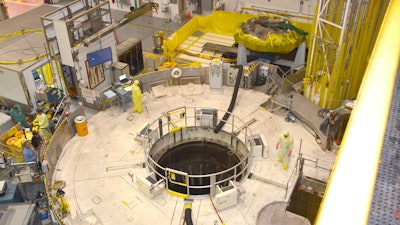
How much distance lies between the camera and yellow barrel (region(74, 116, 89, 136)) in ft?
48.8

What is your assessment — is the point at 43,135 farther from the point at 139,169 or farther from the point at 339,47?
the point at 339,47

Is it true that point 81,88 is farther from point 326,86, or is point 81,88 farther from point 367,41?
point 367,41

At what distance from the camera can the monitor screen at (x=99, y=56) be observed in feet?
55.1

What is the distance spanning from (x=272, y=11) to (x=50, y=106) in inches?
525

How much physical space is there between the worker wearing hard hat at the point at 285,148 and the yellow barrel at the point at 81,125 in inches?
283

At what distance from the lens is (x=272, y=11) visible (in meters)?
22.9

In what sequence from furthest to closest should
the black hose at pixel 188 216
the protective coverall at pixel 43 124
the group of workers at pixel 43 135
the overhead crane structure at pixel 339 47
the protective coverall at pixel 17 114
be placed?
1. the protective coverall at pixel 17 114
2. the protective coverall at pixel 43 124
3. the overhead crane structure at pixel 339 47
4. the group of workers at pixel 43 135
5. the black hose at pixel 188 216

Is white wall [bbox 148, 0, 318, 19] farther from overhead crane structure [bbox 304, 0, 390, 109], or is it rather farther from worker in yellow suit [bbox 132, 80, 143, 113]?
worker in yellow suit [bbox 132, 80, 143, 113]

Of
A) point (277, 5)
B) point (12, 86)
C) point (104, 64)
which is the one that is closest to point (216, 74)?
point (104, 64)

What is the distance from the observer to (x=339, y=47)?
45.5 ft

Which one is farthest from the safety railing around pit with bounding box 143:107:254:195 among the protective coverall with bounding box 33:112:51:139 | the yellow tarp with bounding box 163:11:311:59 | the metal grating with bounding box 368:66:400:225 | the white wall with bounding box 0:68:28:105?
the metal grating with bounding box 368:66:400:225

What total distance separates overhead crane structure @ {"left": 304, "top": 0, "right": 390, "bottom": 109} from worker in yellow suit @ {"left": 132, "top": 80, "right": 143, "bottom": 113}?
661cm

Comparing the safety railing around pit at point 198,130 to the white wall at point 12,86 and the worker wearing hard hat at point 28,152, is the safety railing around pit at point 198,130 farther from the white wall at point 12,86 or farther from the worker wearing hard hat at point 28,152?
the white wall at point 12,86

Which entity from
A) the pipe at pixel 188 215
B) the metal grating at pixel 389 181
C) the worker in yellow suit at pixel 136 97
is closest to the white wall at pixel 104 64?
the worker in yellow suit at pixel 136 97
